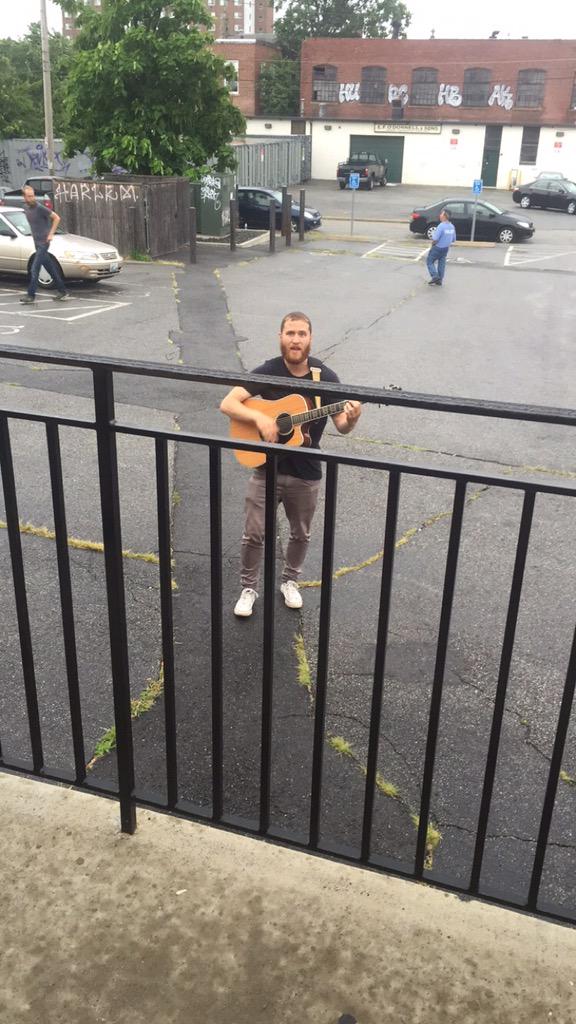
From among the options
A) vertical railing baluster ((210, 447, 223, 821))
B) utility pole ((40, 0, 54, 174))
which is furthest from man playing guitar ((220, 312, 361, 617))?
utility pole ((40, 0, 54, 174))

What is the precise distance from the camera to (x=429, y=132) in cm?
5356

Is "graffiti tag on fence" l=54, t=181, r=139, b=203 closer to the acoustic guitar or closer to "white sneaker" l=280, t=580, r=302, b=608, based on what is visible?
"white sneaker" l=280, t=580, r=302, b=608

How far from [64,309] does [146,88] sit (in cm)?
1158

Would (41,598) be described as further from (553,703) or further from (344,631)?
(553,703)

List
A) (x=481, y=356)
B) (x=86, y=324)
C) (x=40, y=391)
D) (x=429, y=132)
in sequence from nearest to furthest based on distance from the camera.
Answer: (x=40, y=391) → (x=481, y=356) → (x=86, y=324) → (x=429, y=132)

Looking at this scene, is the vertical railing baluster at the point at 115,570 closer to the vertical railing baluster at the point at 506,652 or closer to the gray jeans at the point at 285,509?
the vertical railing baluster at the point at 506,652

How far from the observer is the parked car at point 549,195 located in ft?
129

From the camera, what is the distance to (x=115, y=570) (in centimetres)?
236

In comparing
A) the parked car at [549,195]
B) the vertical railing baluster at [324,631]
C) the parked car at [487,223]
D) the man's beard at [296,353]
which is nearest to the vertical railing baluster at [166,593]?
the vertical railing baluster at [324,631]

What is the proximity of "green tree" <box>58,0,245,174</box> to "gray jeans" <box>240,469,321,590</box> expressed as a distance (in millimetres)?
20742

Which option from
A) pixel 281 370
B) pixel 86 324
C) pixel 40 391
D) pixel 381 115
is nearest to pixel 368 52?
pixel 381 115

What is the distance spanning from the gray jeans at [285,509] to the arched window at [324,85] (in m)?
58.1

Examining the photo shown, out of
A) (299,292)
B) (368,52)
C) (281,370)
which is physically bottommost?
(299,292)

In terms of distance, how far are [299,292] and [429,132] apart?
138 ft
